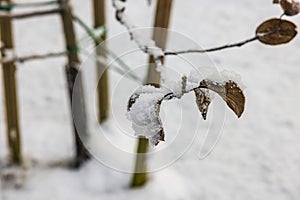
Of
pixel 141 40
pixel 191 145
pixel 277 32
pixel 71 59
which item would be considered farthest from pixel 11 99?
pixel 277 32

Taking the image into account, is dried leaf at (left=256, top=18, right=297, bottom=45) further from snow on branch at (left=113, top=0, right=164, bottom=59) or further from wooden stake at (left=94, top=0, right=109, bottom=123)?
wooden stake at (left=94, top=0, right=109, bottom=123)

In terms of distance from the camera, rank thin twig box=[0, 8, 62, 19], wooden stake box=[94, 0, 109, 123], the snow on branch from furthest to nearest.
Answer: wooden stake box=[94, 0, 109, 123] → thin twig box=[0, 8, 62, 19] → the snow on branch

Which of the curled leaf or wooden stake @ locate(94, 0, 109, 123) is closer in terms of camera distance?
the curled leaf

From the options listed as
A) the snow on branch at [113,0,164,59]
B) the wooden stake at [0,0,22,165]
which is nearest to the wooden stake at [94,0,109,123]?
the wooden stake at [0,0,22,165]

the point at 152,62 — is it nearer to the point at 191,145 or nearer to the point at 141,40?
the point at 141,40

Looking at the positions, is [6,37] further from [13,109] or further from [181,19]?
[181,19]

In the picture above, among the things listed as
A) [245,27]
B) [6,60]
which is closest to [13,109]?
[6,60]
